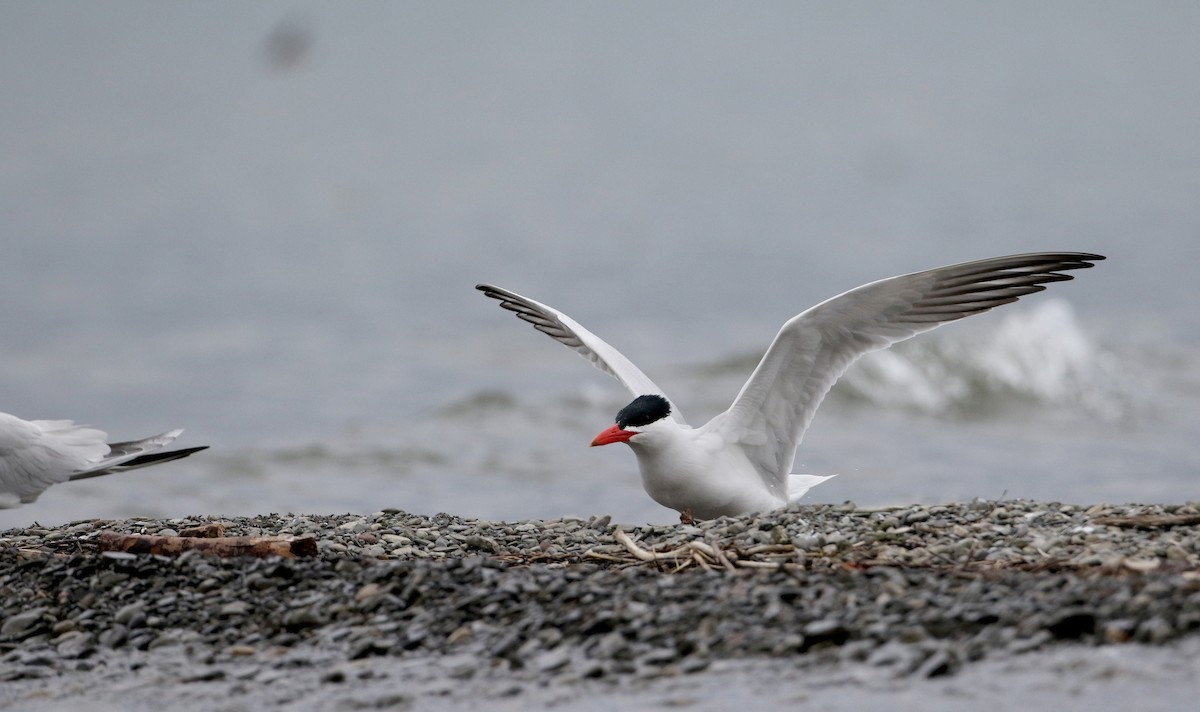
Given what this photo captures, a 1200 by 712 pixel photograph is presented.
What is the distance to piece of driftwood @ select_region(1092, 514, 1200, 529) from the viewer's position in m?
5.43

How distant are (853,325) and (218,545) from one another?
3.27 meters

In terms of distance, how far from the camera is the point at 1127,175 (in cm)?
3809

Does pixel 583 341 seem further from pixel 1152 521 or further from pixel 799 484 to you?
pixel 1152 521

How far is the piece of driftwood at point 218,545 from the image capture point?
5.70 metres

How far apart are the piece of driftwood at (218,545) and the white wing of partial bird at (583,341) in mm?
2425

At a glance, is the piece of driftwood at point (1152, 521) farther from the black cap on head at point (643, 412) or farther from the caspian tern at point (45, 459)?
the caspian tern at point (45, 459)

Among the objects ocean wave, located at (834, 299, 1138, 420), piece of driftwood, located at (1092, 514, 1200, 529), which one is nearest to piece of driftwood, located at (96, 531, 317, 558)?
piece of driftwood, located at (1092, 514, 1200, 529)

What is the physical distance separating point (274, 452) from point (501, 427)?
7.99ft

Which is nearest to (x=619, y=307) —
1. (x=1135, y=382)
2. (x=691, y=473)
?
(x=1135, y=382)

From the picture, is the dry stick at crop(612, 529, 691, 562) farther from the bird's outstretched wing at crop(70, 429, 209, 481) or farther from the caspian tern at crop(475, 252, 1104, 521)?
the bird's outstretched wing at crop(70, 429, 209, 481)

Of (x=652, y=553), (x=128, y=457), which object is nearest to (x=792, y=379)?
(x=652, y=553)

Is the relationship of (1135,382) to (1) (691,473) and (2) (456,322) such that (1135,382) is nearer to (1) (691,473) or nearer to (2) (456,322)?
(2) (456,322)

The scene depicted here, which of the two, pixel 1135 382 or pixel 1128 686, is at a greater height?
pixel 1135 382

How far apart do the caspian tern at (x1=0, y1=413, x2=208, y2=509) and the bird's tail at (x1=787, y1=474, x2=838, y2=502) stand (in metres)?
3.20
